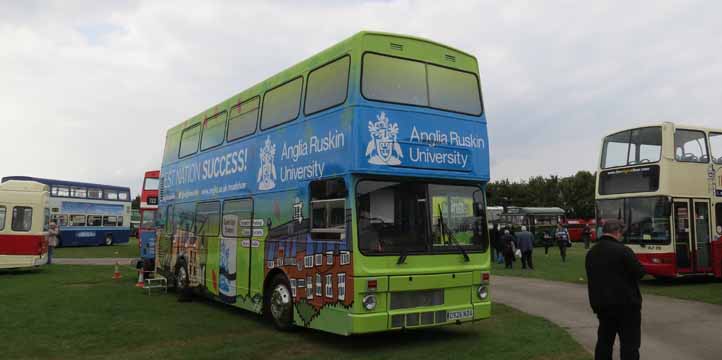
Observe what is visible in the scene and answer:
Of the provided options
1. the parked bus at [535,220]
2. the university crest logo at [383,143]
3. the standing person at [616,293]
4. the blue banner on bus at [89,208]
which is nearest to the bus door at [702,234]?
the university crest logo at [383,143]

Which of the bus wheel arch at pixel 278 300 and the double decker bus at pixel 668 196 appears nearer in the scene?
the bus wheel arch at pixel 278 300

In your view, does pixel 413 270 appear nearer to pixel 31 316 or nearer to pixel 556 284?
pixel 31 316

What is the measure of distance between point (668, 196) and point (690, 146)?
6.60ft

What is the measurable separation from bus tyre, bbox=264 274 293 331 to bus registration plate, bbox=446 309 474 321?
8.43ft

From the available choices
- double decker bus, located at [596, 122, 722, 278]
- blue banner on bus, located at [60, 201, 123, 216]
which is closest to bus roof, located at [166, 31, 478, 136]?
double decker bus, located at [596, 122, 722, 278]

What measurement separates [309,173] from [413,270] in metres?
2.24

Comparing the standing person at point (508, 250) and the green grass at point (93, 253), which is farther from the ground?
the standing person at point (508, 250)

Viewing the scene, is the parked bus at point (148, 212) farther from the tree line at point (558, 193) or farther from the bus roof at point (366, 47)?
the tree line at point (558, 193)

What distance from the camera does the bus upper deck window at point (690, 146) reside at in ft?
53.9

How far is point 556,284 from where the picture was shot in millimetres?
17234

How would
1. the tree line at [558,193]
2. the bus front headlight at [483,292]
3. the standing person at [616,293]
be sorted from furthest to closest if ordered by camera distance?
the tree line at [558,193] < the bus front headlight at [483,292] < the standing person at [616,293]

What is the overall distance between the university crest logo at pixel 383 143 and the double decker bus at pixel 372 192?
0.02 m

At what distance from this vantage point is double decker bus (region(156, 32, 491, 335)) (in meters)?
8.06

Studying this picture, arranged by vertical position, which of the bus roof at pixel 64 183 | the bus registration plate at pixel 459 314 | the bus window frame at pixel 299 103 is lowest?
the bus registration plate at pixel 459 314
